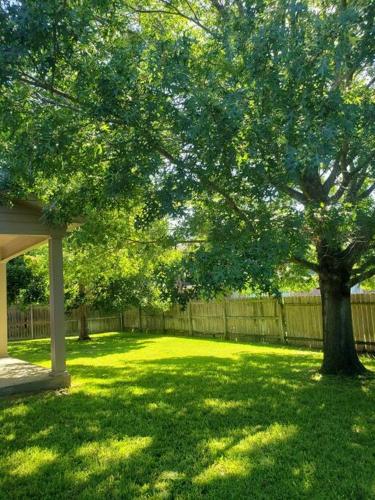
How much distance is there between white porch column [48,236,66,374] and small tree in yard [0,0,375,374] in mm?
2762

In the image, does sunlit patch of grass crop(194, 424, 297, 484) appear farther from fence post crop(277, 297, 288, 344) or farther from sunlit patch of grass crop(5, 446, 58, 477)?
fence post crop(277, 297, 288, 344)

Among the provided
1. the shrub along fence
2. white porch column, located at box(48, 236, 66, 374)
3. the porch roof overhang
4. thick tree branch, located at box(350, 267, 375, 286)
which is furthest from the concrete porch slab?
the shrub along fence

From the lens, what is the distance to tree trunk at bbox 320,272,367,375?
8242 millimetres

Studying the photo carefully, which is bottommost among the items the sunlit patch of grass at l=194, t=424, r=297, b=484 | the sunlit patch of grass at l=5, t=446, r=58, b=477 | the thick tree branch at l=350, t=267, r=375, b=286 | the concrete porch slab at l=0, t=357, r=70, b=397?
the sunlit patch of grass at l=194, t=424, r=297, b=484

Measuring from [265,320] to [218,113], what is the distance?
11320 millimetres

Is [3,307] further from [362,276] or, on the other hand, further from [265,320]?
[362,276]

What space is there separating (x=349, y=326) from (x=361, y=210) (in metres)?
3.44

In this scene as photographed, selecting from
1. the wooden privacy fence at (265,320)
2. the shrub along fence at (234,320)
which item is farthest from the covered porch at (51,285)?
the shrub along fence at (234,320)

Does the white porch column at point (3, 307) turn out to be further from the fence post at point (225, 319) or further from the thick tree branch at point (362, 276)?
the thick tree branch at point (362, 276)

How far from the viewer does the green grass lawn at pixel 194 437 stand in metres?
3.84

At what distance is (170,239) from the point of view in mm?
6797

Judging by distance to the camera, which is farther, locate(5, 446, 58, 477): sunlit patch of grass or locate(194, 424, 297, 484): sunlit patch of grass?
locate(5, 446, 58, 477): sunlit patch of grass

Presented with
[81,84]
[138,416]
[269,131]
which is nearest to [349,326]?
[138,416]

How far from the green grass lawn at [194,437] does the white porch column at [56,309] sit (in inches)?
22.1
